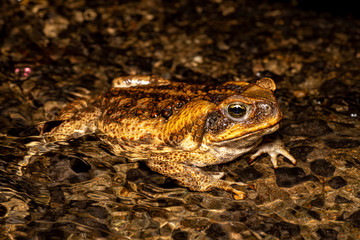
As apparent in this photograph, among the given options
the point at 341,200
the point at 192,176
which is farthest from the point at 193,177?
the point at 341,200

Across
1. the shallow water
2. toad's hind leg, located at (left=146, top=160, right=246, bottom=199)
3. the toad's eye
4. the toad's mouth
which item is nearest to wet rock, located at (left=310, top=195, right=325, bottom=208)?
the shallow water

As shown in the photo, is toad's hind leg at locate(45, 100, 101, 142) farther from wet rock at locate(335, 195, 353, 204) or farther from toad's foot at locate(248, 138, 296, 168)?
wet rock at locate(335, 195, 353, 204)

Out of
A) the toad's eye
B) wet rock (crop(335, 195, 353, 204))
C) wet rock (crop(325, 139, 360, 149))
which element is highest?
the toad's eye

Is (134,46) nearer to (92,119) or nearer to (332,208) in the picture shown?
(92,119)

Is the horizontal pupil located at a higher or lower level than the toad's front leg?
higher

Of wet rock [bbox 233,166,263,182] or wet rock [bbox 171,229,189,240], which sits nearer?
wet rock [bbox 171,229,189,240]

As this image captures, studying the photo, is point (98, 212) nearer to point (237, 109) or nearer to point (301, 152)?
point (237, 109)
